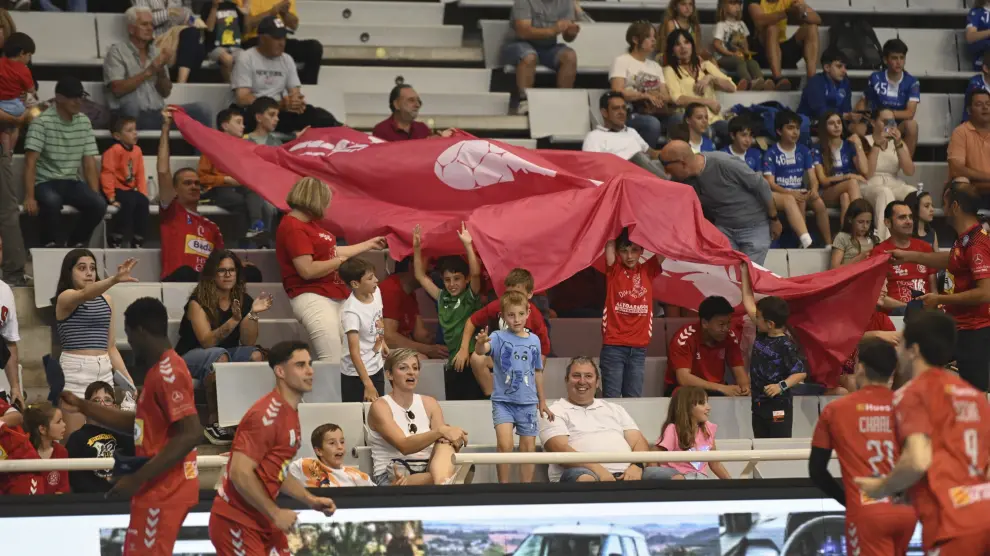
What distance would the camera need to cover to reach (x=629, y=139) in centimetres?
1090

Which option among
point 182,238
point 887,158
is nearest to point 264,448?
point 182,238

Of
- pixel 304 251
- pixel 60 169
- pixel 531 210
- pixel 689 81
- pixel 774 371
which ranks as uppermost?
pixel 689 81

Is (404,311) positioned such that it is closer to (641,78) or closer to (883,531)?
(641,78)

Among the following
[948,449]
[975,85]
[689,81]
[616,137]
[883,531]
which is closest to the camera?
[948,449]

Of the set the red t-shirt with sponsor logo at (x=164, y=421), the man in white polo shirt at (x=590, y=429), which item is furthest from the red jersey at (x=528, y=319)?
the red t-shirt with sponsor logo at (x=164, y=421)

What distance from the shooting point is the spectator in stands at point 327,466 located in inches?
295

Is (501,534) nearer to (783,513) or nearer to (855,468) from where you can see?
(783,513)

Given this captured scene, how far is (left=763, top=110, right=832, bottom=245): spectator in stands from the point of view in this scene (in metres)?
11.3

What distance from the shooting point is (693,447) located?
8.20m

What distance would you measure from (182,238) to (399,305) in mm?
1677

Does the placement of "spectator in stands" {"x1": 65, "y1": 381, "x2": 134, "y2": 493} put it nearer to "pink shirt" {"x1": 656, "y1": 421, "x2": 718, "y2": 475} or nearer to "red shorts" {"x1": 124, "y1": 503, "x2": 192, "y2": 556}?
"red shorts" {"x1": 124, "y1": 503, "x2": 192, "y2": 556}

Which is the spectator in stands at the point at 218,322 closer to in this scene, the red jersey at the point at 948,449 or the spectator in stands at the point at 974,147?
the red jersey at the point at 948,449

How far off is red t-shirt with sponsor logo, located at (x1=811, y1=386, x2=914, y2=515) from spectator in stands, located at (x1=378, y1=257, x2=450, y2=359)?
3.86 m

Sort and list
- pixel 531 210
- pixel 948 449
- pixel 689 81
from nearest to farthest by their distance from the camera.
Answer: pixel 948 449
pixel 531 210
pixel 689 81
